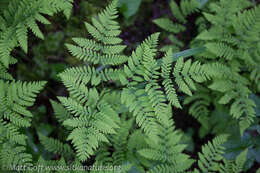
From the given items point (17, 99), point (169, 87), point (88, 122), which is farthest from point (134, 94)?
point (17, 99)

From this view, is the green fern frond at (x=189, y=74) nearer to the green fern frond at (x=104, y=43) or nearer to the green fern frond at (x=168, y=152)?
the green fern frond at (x=168, y=152)

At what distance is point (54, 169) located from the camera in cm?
309

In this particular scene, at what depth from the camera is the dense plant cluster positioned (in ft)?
9.30

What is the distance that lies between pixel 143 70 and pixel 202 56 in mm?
1458

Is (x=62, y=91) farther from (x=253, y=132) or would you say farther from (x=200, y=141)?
(x=253, y=132)

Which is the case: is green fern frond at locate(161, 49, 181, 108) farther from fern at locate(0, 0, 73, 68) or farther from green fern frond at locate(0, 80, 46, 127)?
green fern frond at locate(0, 80, 46, 127)

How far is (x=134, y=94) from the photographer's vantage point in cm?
292

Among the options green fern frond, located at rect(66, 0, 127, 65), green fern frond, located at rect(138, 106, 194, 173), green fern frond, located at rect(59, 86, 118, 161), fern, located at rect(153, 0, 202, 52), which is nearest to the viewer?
green fern frond, located at rect(59, 86, 118, 161)

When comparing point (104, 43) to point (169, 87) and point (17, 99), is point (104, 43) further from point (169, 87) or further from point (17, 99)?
point (17, 99)

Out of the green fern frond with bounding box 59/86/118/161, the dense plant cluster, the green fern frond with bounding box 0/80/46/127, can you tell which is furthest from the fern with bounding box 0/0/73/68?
the green fern frond with bounding box 59/86/118/161

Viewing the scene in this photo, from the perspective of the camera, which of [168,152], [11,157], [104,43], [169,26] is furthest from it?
[169,26]

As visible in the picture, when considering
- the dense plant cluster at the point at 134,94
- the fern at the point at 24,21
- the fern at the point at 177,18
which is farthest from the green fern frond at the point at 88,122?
the fern at the point at 177,18

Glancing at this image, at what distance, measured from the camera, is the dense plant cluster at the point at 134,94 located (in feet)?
9.30

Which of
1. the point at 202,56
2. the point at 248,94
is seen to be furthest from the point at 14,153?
the point at 248,94
